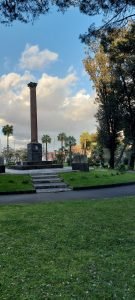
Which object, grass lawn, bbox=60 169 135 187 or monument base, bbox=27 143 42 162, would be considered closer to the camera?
grass lawn, bbox=60 169 135 187

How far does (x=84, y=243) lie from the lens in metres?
6.96

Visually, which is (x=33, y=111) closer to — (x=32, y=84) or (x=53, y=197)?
(x=32, y=84)

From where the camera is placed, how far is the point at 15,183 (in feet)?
66.6

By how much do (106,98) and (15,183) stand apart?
22.6 meters

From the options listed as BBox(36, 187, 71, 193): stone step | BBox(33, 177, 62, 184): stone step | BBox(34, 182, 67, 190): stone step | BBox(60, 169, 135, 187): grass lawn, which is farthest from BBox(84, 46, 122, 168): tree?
BBox(36, 187, 71, 193): stone step

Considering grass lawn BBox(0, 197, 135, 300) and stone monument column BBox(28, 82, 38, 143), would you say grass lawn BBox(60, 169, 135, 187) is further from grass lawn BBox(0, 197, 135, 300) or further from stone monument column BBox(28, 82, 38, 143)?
stone monument column BBox(28, 82, 38, 143)

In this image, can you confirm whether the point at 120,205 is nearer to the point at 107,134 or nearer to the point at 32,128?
the point at 32,128

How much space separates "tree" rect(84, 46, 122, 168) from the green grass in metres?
19.4

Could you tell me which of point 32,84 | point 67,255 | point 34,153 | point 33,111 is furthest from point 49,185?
point 32,84

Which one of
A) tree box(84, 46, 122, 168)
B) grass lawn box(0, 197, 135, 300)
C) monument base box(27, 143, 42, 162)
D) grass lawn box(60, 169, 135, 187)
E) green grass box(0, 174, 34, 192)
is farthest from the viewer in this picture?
tree box(84, 46, 122, 168)

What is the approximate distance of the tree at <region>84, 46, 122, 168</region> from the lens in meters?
39.8

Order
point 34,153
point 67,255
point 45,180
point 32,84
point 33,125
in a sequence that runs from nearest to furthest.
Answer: point 67,255, point 45,180, point 34,153, point 32,84, point 33,125

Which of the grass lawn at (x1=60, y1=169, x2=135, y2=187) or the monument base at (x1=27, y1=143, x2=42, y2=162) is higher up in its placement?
the monument base at (x1=27, y1=143, x2=42, y2=162)

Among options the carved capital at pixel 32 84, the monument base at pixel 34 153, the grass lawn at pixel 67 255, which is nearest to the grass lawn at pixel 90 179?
the grass lawn at pixel 67 255
